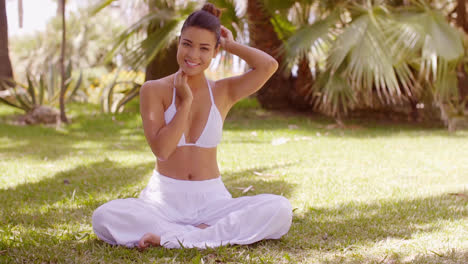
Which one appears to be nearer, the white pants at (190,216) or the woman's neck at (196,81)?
the white pants at (190,216)

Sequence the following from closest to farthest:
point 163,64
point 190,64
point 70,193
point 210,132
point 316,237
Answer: point 190,64 < point 210,132 < point 316,237 < point 70,193 < point 163,64

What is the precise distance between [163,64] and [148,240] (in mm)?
4808

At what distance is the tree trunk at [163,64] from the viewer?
6.70 meters

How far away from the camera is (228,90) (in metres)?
2.81

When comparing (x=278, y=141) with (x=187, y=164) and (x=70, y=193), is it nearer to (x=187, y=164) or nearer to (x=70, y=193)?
(x=70, y=193)

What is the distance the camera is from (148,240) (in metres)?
2.50

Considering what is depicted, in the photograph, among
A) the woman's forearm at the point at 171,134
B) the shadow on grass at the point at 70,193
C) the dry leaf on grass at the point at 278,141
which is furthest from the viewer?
the dry leaf on grass at the point at 278,141

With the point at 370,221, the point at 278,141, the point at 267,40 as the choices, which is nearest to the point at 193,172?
the point at 370,221

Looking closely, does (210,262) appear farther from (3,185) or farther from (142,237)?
(3,185)

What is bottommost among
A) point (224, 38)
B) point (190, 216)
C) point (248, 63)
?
point (190, 216)

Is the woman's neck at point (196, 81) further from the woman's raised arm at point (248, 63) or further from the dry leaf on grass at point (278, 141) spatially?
the dry leaf on grass at point (278, 141)

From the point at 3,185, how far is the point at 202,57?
8.42ft

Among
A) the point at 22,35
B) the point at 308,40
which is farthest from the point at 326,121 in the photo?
the point at 22,35

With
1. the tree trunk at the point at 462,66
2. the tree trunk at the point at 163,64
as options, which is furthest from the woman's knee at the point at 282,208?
the tree trunk at the point at 462,66
